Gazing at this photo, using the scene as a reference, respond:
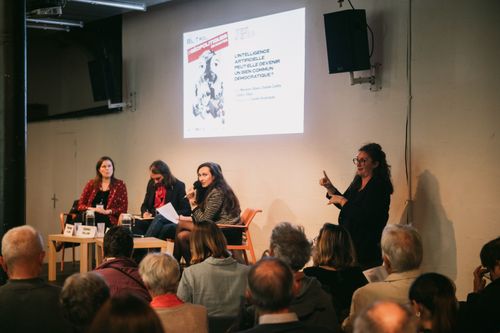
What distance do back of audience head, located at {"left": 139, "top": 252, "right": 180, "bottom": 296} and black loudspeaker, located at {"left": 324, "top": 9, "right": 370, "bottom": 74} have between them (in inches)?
137

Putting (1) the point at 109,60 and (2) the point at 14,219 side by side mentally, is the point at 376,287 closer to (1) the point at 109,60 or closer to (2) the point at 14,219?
(2) the point at 14,219

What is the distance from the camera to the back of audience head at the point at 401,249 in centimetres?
283

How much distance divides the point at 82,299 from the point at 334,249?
4.81ft

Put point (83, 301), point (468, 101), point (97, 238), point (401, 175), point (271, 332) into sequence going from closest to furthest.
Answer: point (271, 332), point (83, 301), point (468, 101), point (401, 175), point (97, 238)

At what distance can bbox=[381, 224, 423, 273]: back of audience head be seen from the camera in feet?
9.29

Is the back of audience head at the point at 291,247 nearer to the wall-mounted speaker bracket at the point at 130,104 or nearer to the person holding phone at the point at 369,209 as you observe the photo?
the person holding phone at the point at 369,209

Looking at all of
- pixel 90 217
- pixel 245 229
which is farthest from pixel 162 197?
pixel 245 229

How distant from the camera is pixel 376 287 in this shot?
2758 millimetres

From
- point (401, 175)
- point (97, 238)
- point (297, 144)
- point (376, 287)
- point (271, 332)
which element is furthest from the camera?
point (297, 144)

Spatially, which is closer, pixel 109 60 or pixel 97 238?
pixel 97 238

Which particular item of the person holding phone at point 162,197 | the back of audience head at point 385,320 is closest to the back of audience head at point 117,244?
the back of audience head at point 385,320

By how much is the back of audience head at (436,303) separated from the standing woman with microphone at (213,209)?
3978 millimetres

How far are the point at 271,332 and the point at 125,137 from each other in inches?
281

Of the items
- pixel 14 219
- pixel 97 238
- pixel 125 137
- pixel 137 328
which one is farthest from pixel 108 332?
pixel 125 137
